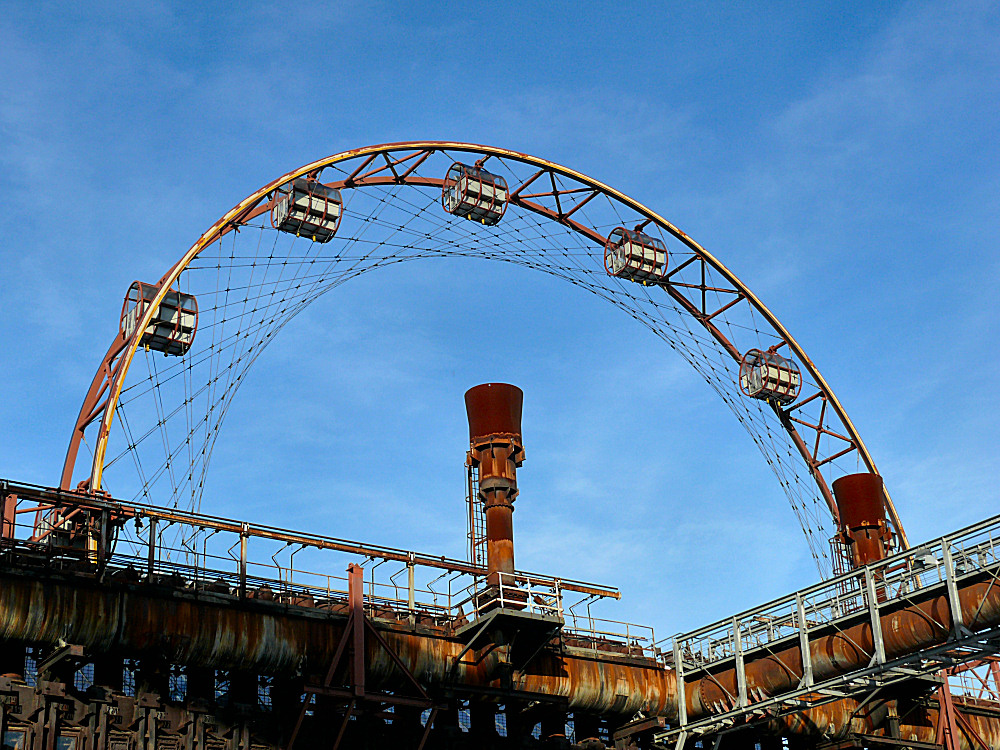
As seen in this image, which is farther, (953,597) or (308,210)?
(308,210)

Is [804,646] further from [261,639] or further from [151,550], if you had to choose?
[151,550]

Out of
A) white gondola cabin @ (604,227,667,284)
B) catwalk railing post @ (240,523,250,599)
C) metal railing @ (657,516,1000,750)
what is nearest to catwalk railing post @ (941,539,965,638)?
metal railing @ (657,516,1000,750)

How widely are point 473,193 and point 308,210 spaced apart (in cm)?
733

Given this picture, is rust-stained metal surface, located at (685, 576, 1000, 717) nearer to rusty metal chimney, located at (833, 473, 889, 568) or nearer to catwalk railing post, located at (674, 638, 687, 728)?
catwalk railing post, located at (674, 638, 687, 728)

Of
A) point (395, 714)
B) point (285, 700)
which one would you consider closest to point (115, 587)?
point (285, 700)

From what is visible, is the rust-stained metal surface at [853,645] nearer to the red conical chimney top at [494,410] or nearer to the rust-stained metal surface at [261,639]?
the rust-stained metal surface at [261,639]

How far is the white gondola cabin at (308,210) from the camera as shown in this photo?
47.2 metres

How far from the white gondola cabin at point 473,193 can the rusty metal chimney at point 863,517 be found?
18.9 meters

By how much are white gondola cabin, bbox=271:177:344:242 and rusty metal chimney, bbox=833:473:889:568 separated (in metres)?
24.2

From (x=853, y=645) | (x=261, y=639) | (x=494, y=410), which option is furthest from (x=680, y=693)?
(x=261, y=639)

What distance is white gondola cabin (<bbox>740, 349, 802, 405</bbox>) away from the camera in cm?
5862

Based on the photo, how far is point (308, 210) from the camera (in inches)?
1865

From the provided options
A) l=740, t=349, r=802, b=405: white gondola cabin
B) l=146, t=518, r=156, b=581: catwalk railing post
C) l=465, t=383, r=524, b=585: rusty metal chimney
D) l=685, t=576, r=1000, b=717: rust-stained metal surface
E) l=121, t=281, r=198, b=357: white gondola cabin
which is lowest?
l=685, t=576, r=1000, b=717: rust-stained metal surface

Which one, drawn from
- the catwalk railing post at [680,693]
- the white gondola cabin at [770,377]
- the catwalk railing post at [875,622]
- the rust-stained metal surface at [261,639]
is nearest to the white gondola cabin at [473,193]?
the white gondola cabin at [770,377]
